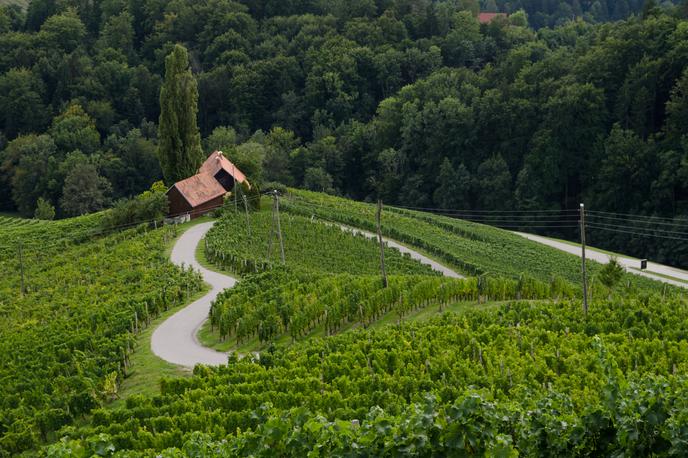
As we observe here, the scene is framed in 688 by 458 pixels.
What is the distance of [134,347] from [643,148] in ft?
172

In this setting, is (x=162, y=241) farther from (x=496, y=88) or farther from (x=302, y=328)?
(x=496, y=88)

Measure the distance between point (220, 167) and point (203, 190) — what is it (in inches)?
118

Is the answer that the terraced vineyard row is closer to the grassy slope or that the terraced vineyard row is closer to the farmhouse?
the grassy slope

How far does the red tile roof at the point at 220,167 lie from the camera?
5703cm

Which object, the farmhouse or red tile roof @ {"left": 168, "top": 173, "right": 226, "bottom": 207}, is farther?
the farmhouse

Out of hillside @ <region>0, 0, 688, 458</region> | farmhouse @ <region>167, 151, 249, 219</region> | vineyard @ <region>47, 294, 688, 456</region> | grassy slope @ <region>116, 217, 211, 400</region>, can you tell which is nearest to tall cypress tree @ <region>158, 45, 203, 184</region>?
hillside @ <region>0, 0, 688, 458</region>

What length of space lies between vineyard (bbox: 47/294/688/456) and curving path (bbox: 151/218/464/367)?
379 cm

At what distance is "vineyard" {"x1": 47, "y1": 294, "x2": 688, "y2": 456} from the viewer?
43.7ft

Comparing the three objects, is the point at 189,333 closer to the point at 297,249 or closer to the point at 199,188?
the point at 297,249

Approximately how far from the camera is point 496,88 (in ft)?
283

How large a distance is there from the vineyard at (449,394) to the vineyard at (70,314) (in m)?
2.91

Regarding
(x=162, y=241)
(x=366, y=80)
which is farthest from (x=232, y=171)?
(x=366, y=80)

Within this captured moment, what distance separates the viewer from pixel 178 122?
5769 centimetres

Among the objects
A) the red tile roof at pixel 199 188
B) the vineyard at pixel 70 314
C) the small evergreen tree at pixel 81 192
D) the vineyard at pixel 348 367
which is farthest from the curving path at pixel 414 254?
the small evergreen tree at pixel 81 192
